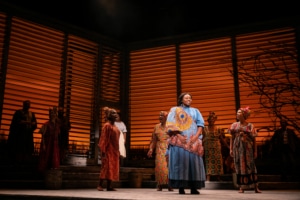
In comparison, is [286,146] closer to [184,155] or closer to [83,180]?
[184,155]

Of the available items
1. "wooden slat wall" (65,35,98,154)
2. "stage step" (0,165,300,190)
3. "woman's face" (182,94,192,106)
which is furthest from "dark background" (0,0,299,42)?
"woman's face" (182,94,192,106)

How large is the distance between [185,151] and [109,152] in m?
1.78

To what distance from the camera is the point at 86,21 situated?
10.8m

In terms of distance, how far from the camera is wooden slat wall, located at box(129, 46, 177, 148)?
37.2 feet

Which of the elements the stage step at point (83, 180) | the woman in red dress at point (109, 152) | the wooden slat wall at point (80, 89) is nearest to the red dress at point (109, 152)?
the woman in red dress at point (109, 152)

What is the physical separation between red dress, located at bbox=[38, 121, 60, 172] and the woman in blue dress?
3514 millimetres

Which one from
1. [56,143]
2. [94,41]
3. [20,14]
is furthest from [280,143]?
[20,14]

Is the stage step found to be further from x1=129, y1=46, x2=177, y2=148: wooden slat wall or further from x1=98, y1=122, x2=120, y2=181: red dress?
x1=129, y1=46, x2=177, y2=148: wooden slat wall

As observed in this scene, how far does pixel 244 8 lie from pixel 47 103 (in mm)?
6638

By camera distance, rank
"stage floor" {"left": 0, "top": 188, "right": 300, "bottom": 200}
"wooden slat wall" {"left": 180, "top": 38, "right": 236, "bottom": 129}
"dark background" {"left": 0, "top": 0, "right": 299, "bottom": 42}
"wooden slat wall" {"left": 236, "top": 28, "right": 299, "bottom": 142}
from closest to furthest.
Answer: "stage floor" {"left": 0, "top": 188, "right": 300, "bottom": 200}
"wooden slat wall" {"left": 236, "top": 28, "right": 299, "bottom": 142}
"dark background" {"left": 0, "top": 0, "right": 299, "bottom": 42}
"wooden slat wall" {"left": 180, "top": 38, "right": 236, "bottom": 129}

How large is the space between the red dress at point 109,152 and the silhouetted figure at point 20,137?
9.05 ft

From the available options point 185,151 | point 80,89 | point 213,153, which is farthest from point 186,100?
point 80,89

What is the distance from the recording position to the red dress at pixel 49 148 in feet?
25.6

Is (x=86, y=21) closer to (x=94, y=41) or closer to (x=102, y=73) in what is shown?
(x=94, y=41)
